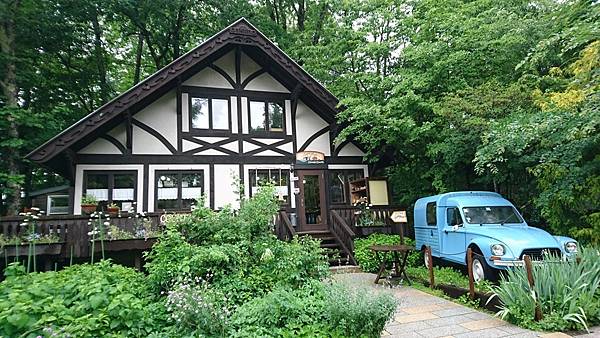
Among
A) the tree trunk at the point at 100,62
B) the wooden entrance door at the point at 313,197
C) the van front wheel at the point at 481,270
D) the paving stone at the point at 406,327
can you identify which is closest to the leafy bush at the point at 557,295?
the paving stone at the point at 406,327

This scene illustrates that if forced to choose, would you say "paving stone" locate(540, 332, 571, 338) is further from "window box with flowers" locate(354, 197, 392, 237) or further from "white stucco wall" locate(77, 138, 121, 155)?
"white stucco wall" locate(77, 138, 121, 155)

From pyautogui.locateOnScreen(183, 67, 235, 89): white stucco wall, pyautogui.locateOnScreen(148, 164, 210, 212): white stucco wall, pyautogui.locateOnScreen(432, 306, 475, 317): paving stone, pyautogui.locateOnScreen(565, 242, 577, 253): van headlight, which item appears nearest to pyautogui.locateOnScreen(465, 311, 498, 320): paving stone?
pyautogui.locateOnScreen(432, 306, 475, 317): paving stone

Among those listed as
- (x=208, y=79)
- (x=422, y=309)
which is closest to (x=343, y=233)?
(x=422, y=309)

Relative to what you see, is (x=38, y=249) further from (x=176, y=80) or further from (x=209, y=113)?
(x=209, y=113)

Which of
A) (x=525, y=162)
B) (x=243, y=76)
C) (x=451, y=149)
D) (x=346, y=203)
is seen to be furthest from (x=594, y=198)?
(x=243, y=76)

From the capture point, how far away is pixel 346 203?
1272cm

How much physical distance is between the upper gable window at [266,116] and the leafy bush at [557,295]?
29.0 ft

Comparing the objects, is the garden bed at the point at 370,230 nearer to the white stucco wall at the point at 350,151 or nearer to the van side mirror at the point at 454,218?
the van side mirror at the point at 454,218

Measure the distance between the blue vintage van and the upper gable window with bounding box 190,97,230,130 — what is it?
6.92m

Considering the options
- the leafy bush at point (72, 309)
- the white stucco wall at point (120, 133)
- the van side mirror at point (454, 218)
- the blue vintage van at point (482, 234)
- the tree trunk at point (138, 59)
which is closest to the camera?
the leafy bush at point (72, 309)

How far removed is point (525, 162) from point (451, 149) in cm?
168

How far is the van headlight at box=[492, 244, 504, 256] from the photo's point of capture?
249 inches

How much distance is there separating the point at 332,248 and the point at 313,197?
90.7 inches

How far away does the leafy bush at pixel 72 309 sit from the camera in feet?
10.6
